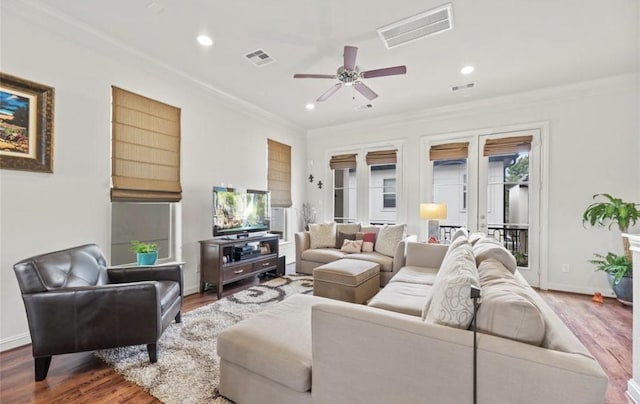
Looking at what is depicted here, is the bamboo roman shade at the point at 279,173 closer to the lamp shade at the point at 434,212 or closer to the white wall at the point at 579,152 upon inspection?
the lamp shade at the point at 434,212

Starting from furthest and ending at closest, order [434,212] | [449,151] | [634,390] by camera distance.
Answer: [449,151], [434,212], [634,390]

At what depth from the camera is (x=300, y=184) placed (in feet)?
20.4

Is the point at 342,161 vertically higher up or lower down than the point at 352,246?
higher up

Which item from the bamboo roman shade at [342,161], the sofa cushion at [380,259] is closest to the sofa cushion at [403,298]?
the sofa cushion at [380,259]

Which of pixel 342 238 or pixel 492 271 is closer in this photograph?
pixel 492 271

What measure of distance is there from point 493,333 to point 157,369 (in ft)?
7.22

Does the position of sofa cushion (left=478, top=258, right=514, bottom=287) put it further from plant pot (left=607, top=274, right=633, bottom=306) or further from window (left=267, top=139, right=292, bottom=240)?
window (left=267, top=139, right=292, bottom=240)

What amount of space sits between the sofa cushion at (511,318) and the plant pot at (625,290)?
344 centimetres

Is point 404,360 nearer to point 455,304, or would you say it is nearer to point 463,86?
point 455,304

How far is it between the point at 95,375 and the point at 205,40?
3.11 metres

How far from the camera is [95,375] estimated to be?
6.50ft

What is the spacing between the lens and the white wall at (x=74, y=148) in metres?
2.36

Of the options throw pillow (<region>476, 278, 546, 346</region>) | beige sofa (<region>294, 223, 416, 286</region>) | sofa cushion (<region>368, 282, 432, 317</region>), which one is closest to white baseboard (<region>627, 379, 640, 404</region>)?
sofa cushion (<region>368, 282, 432, 317</region>)

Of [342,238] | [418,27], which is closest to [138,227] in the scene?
[342,238]
